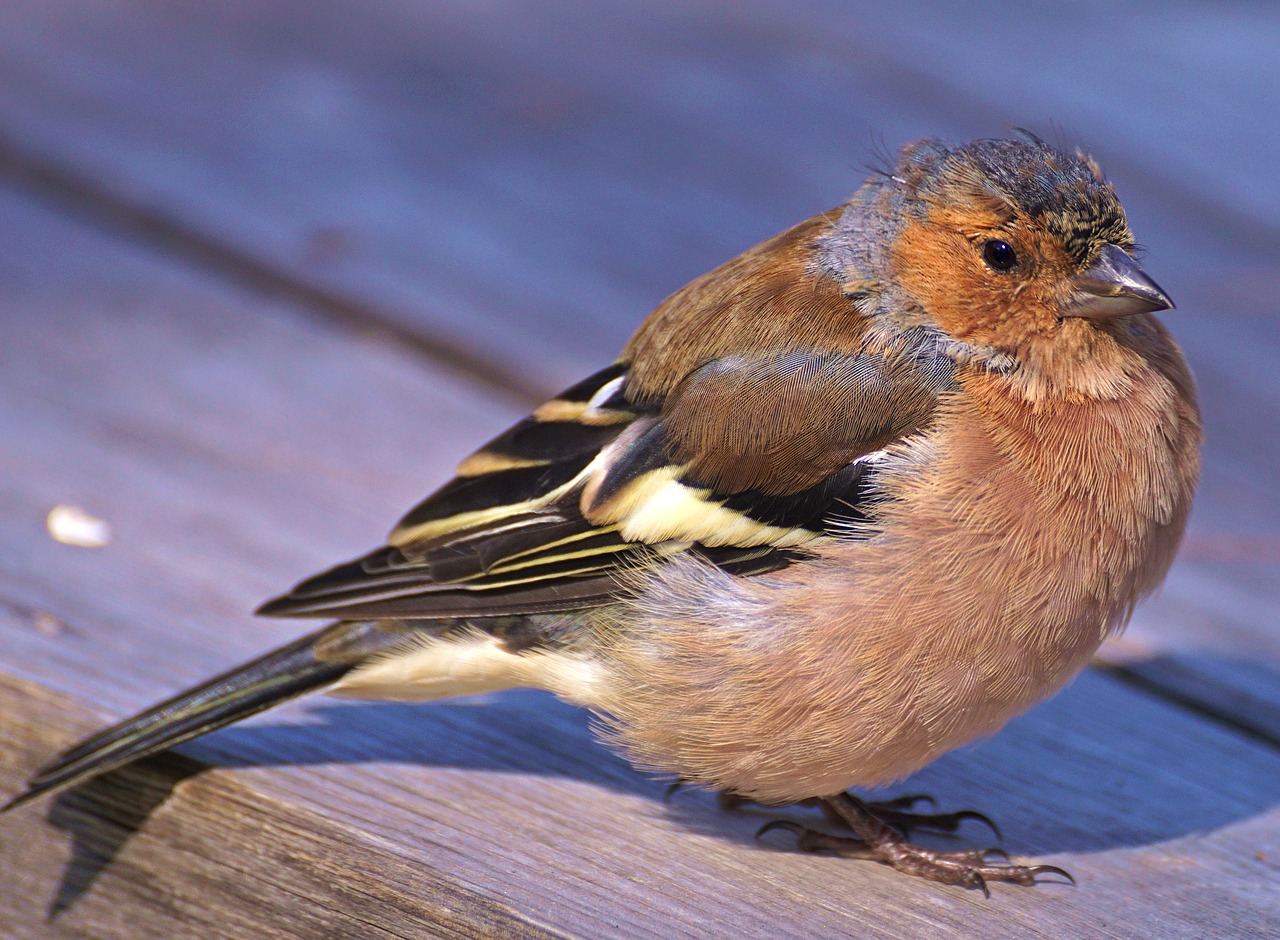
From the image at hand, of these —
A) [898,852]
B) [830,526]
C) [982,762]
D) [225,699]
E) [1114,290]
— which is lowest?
[898,852]

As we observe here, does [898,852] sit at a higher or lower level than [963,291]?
lower

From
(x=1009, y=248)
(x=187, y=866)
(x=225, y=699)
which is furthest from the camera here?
(x=1009, y=248)

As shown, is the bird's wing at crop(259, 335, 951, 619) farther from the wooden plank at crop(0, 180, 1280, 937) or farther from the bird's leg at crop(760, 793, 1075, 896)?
the bird's leg at crop(760, 793, 1075, 896)

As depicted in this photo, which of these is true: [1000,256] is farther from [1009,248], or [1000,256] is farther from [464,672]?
[464,672]

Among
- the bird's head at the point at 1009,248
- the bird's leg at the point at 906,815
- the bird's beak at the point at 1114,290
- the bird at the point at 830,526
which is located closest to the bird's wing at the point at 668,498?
the bird at the point at 830,526

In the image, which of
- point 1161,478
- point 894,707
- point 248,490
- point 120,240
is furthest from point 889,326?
point 120,240

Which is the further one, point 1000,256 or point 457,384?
point 457,384

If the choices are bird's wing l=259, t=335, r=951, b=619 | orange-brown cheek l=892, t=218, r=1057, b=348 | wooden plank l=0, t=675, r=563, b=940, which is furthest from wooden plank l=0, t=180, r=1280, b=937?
orange-brown cheek l=892, t=218, r=1057, b=348

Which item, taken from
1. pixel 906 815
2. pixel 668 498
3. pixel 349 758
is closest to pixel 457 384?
pixel 668 498
